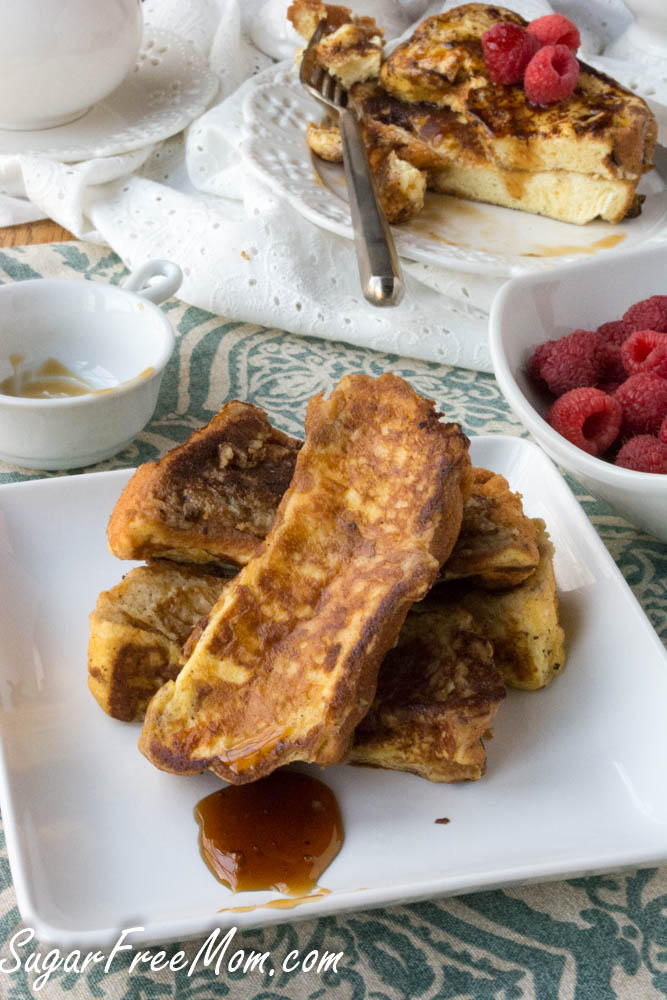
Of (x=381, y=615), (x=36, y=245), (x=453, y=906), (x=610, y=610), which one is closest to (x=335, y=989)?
(x=453, y=906)

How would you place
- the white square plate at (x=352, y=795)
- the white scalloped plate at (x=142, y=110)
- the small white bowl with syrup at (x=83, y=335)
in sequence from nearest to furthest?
the white square plate at (x=352, y=795) → the small white bowl with syrup at (x=83, y=335) → the white scalloped plate at (x=142, y=110)

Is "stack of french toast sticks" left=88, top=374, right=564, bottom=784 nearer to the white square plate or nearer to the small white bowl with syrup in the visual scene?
the white square plate

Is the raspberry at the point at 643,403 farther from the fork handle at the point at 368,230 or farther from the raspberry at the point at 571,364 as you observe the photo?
the fork handle at the point at 368,230

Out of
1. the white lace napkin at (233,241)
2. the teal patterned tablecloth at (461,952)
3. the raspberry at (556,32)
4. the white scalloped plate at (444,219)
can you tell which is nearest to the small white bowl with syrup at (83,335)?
the white lace napkin at (233,241)

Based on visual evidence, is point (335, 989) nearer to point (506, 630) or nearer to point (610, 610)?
point (506, 630)

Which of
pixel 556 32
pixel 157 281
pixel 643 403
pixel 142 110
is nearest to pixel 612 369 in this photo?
pixel 643 403

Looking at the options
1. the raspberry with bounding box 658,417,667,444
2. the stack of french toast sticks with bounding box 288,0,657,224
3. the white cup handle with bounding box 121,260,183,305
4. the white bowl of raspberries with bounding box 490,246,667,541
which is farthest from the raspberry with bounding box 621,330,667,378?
the white cup handle with bounding box 121,260,183,305

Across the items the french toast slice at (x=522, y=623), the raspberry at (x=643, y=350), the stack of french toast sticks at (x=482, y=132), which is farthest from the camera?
Answer: the stack of french toast sticks at (x=482, y=132)
